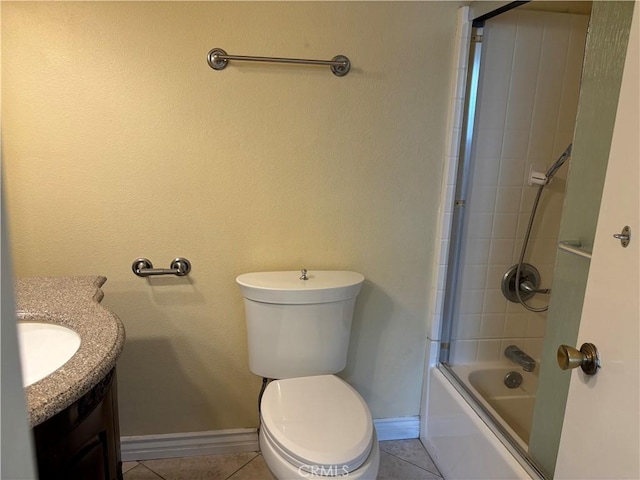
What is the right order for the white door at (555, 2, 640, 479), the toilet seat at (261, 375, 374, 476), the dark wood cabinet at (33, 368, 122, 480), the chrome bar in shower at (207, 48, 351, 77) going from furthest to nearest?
the chrome bar in shower at (207, 48, 351, 77) < the toilet seat at (261, 375, 374, 476) < the dark wood cabinet at (33, 368, 122, 480) < the white door at (555, 2, 640, 479)

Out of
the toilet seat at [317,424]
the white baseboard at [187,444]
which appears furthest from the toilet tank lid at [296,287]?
the white baseboard at [187,444]

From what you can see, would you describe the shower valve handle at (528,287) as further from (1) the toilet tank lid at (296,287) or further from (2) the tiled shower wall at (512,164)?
(1) the toilet tank lid at (296,287)

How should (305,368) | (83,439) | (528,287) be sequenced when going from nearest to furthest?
(83,439) → (305,368) → (528,287)

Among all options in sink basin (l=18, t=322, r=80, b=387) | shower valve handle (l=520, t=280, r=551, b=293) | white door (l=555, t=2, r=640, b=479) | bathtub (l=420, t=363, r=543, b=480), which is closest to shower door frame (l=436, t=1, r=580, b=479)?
bathtub (l=420, t=363, r=543, b=480)

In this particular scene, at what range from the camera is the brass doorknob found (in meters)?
0.92

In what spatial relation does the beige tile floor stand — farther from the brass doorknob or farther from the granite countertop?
the brass doorknob

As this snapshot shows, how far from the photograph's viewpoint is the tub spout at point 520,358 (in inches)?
79.4

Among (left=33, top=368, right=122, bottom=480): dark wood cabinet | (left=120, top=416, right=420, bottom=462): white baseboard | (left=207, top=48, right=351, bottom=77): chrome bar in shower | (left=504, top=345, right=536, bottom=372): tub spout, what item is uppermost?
(left=207, top=48, right=351, bottom=77): chrome bar in shower

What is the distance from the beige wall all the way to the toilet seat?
352 millimetres

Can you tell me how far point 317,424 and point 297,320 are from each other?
14.8 inches

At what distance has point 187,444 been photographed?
1.93 m

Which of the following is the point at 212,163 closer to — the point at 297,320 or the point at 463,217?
the point at 297,320

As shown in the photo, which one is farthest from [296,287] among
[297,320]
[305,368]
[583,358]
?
[583,358]

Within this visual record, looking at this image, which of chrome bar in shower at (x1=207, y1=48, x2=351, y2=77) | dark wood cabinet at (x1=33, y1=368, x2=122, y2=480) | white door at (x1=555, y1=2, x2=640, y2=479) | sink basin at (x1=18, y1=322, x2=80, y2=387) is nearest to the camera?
white door at (x1=555, y1=2, x2=640, y2=479)
